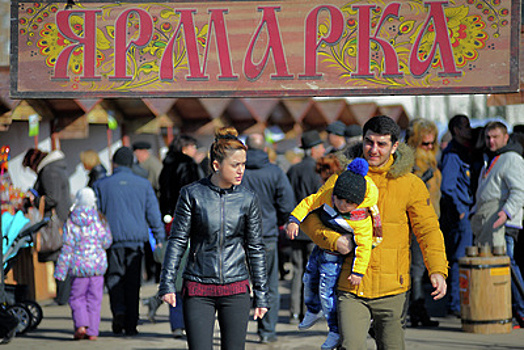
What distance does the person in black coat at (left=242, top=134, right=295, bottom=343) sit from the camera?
9898mm

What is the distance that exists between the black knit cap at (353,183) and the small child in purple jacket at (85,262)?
5.06m

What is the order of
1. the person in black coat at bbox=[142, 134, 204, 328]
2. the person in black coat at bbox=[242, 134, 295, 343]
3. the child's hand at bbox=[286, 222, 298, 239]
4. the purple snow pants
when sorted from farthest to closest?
the person in black coat at bbox=[142, 134, 204, 328]
the purple snow pants
the person in black coat at bbox=[242, 134, 295, 343]
the child's hand at bbox=[286, 222, 298, 239]

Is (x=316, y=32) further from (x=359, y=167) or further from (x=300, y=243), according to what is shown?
(x=300, y=243)

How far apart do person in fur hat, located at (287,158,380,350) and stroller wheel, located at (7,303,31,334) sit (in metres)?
5.39

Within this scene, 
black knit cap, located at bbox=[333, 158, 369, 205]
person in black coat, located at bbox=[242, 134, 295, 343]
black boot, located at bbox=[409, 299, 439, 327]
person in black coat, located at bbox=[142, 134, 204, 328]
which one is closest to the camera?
black knit cap, located at bbox=[333, 158, 369, 205]

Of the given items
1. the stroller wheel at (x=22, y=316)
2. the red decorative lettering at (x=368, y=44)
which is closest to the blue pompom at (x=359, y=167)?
the red decorative lettering at (x=368, y=44)

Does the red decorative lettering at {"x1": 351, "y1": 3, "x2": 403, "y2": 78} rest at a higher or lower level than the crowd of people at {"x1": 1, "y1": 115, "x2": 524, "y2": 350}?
higher

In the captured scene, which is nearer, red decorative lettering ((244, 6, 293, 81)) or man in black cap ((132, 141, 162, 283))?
red decorative lettering ((244, 6, 293, 81))

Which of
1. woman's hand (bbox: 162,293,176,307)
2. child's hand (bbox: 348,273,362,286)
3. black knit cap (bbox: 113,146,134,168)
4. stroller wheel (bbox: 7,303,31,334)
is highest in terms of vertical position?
black knit cap (bbox: 113,146,134,168)

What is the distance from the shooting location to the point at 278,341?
9828 millimetres

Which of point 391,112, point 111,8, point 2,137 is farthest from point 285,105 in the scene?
point 111,8

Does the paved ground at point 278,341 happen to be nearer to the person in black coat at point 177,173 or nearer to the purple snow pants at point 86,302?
the purple snow pants at point 86,302

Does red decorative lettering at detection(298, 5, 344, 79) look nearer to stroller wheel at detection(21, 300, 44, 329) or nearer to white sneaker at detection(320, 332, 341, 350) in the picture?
white sneaker at detection(320, 332, 341, 350)

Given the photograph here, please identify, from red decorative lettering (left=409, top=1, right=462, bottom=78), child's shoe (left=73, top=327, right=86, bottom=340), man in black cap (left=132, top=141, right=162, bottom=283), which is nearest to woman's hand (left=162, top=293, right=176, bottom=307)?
red decorative lettering (left=409, top=1, right=462, bottom=78)
